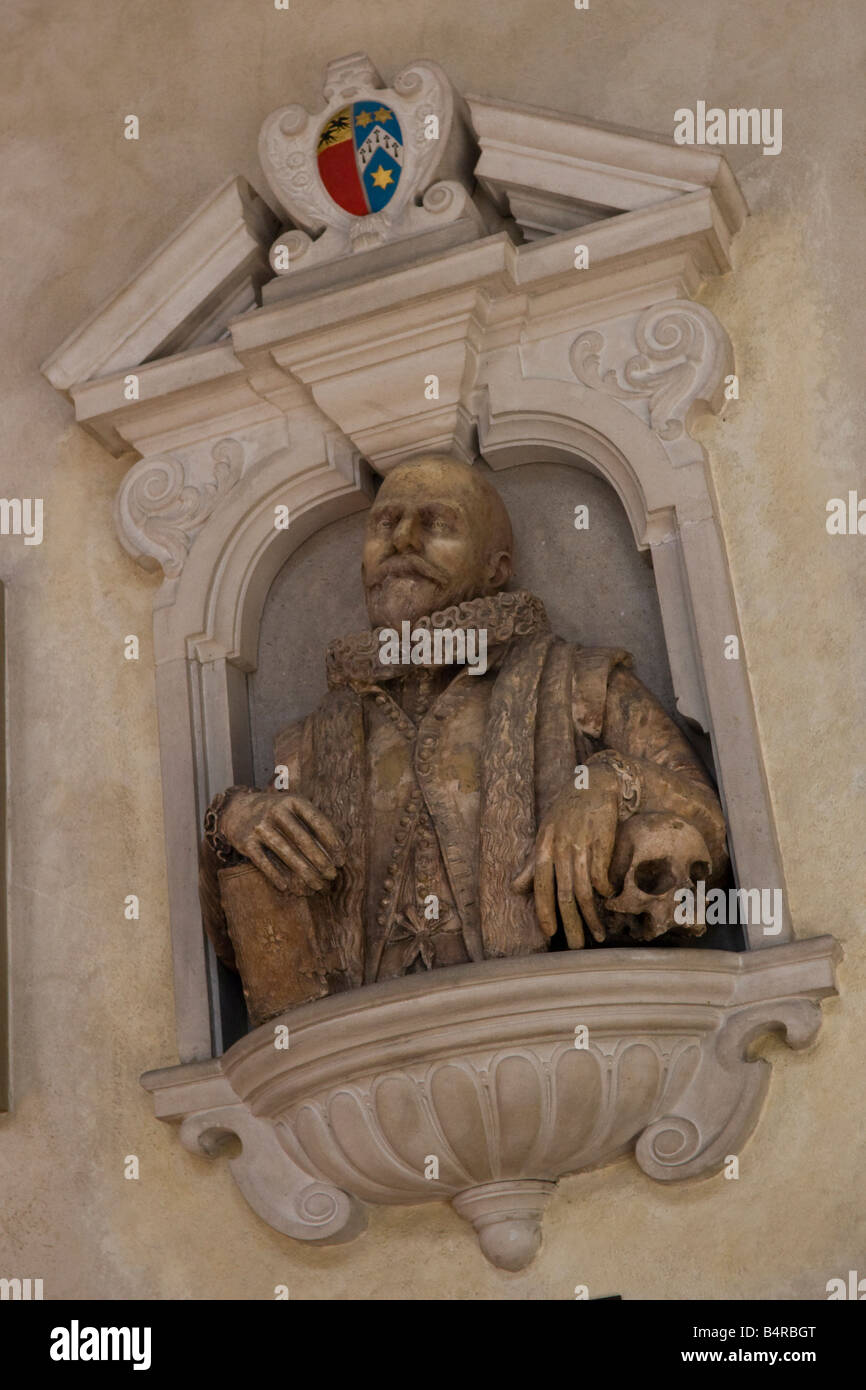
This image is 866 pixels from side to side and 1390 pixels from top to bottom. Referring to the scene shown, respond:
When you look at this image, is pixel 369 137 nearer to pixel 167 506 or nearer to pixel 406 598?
pixel 167 506

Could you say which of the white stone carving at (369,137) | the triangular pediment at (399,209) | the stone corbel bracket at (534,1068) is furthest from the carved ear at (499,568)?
the stone corbel bracket at (534,1068)

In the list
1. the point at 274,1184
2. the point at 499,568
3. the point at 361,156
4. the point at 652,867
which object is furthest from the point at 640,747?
the point at 361,156

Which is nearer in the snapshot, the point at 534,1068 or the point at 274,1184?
the point at 534,1068

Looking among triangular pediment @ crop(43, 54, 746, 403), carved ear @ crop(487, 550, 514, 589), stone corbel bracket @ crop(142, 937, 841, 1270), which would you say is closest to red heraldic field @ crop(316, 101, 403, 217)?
triangular pediment @ crop(43, 54, 746, 403)

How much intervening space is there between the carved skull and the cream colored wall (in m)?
0.32

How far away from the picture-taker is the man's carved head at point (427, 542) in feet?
13.9

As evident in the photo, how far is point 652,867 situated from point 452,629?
730 mm

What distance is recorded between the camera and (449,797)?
160 inches

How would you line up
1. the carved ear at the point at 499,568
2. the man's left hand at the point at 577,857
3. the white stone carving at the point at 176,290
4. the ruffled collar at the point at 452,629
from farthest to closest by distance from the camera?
the white stone carving at the point at 176,290
the carved ear at the point at 499,568
the ruffled collar at the point at 452,629
the man's left hand at the point at 577,857

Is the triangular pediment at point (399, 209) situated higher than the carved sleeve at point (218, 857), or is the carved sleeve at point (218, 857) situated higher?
the triangular pediment at point (399, 209)

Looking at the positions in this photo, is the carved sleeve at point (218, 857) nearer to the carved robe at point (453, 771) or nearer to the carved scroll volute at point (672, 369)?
the carved robe at point (453, 771)

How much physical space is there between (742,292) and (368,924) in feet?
5.32

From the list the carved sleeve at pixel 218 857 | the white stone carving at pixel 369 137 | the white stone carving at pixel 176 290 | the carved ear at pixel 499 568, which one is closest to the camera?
the carved sleeve at pixel 218 857

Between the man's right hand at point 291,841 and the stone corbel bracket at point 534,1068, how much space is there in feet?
0.85
